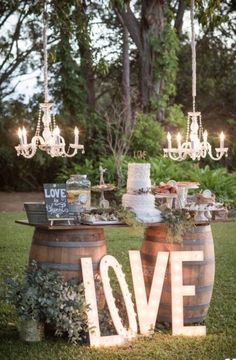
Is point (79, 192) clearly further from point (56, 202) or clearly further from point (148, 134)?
point (148, 134)

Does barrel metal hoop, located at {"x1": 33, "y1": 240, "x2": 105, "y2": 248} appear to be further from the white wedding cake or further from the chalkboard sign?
the white wedding cake

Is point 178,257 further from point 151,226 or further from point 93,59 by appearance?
point 93,59

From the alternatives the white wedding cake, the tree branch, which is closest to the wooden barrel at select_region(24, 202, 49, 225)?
the white wedding cake

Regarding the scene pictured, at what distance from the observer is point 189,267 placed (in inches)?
199

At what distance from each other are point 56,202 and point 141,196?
728mm

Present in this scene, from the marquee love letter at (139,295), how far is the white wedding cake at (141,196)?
33 centimetres

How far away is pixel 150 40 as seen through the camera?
1777 cm

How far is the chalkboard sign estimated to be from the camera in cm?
463

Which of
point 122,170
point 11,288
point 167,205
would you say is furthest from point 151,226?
point 122,170

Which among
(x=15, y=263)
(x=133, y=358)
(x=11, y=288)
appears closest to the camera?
(x=133, y=358)

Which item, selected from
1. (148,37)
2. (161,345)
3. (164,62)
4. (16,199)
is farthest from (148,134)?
(161,345)

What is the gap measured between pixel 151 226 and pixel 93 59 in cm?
234

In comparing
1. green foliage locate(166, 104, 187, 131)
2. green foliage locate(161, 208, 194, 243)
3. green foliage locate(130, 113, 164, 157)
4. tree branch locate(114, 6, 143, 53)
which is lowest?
green foliage locate(161, 208, 194, 243)

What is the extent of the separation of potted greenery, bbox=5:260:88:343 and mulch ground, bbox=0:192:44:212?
430 inches
